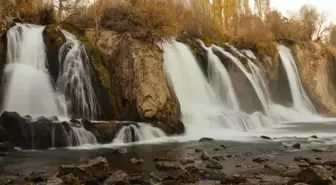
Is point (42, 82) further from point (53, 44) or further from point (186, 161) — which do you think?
point (186, 161)

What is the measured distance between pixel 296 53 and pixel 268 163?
29581 millimetres

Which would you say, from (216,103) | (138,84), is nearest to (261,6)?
(216,103)

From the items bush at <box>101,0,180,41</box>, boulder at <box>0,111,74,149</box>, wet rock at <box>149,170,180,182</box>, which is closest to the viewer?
wet rock at <box>149,170,180,182</box>

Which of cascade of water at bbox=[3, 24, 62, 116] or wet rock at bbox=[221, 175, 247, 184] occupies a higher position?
cascade of water at bbox=[3, 24, 62, 116]

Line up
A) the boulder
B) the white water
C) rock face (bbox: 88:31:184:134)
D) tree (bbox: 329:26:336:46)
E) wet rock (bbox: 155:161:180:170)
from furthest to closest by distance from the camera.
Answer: tree (bbox: 329:26:336:46) → the white water → rock face (bbox: 88:31:184:134) → the boulder → wet rock (bbox: 155:161:180:170)

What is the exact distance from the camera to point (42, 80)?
1853 centimetres

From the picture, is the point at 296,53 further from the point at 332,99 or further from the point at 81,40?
the point at 81,40

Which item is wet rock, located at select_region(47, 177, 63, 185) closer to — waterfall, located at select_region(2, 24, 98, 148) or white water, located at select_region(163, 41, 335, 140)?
waterfall, located at select_region(2, 24, 98, 148)

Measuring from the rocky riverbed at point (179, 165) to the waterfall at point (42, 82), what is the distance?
9.72 feet

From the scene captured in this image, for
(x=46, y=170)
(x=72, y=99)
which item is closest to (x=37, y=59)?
(x=72, y=99)

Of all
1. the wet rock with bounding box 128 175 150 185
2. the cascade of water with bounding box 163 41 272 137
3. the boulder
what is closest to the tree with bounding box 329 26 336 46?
the cascade of water with bounding box 163 41 272 137

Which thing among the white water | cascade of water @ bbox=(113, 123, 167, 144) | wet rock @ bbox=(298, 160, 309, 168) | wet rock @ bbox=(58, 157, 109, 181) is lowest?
wet rock @ bbox=(298, 160, 309, 168)

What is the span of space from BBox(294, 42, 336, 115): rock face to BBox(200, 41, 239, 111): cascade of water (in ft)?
41.2

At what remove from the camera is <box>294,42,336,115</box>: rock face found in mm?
37447
